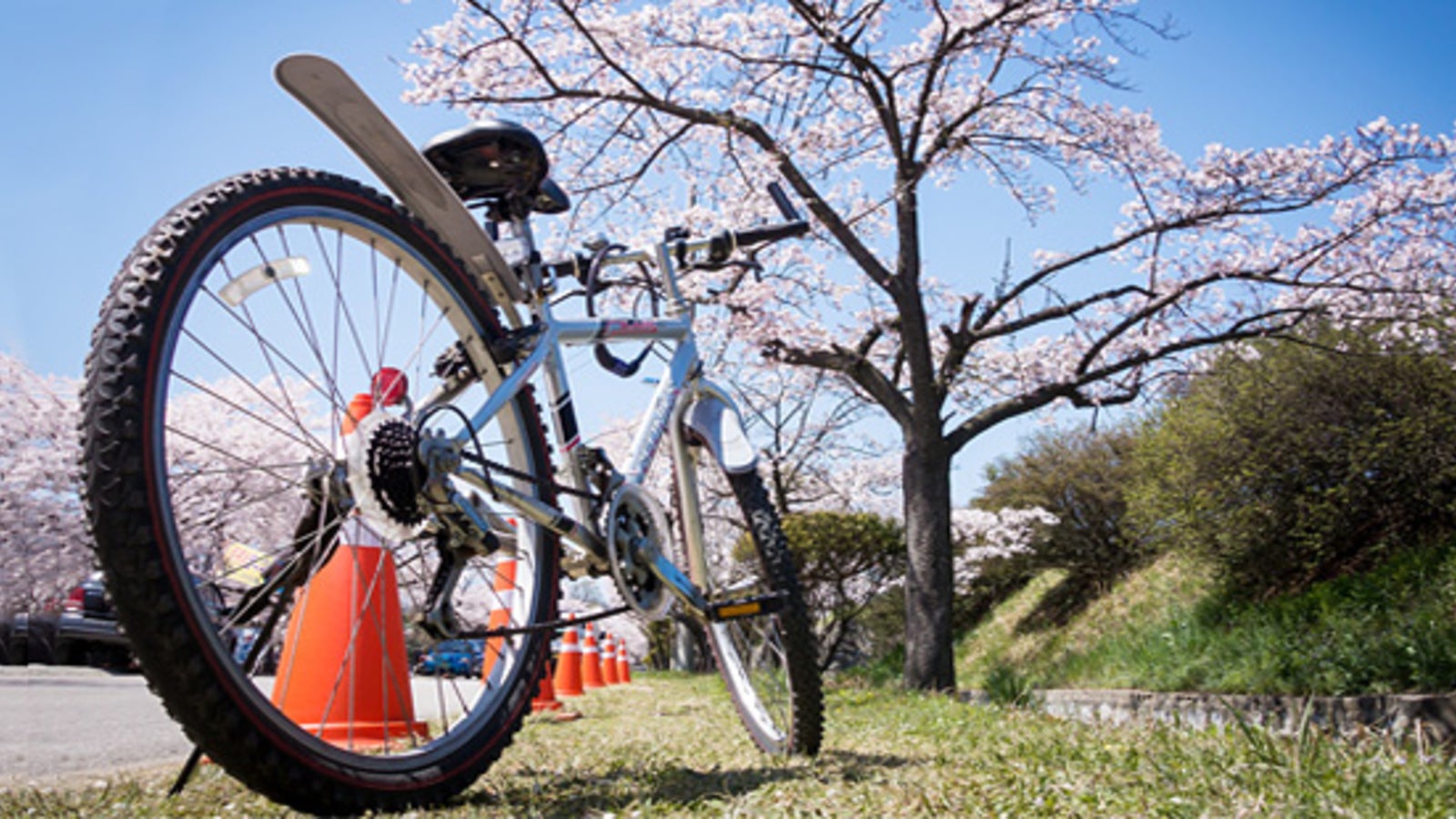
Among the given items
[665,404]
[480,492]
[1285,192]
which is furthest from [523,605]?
[1285,192]

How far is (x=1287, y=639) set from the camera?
624cm

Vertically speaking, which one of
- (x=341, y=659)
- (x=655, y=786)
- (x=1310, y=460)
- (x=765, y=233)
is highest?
(x=765, y=233)

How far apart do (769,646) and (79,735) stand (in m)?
3.66

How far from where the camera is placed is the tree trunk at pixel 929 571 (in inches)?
344

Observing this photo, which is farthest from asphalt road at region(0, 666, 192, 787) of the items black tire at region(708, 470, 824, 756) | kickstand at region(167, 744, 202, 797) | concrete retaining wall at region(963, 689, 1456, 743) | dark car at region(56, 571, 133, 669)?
dark car at region(56, 571, 133, 669)

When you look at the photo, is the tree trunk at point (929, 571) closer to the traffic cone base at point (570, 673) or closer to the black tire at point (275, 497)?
the traffic cone base at point (570, 673)

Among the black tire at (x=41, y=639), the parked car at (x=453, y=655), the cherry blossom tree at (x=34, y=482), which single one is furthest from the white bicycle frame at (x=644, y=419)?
the black tire at (x=41, y=639)

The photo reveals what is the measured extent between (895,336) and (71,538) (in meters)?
13.5

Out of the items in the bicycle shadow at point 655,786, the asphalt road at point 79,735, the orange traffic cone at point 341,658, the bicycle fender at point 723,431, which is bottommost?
the asphalt road at point 79,735

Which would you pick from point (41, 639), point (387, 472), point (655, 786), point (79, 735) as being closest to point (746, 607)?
point (655, 786)

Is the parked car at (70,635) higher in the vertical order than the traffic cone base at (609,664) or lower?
higher

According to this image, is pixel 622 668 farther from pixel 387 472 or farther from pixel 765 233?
pixel 387 472

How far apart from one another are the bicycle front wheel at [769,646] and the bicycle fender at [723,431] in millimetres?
50

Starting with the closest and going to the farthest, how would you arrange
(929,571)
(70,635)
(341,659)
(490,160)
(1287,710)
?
(490,160)
(341,659)
(1287,710)
(929,571)
(70,635)
